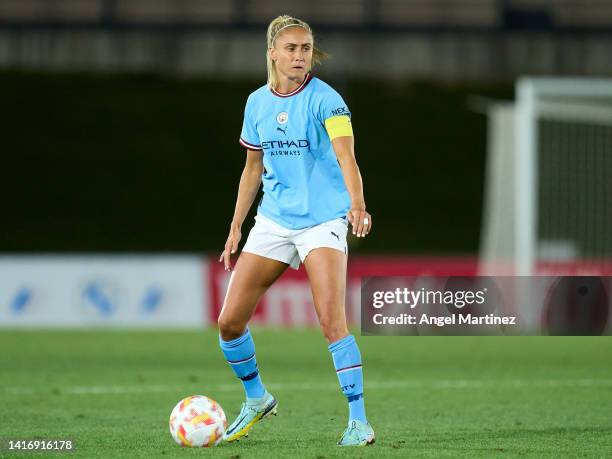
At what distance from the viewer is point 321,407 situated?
8492 mm

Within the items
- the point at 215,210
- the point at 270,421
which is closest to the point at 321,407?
the point at 270,421

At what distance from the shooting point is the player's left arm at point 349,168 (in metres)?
6.04

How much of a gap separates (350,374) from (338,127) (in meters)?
1.20

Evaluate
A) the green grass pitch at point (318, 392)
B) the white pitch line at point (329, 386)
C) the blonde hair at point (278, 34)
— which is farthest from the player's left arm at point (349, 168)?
the white pitch line at point (329, 386)

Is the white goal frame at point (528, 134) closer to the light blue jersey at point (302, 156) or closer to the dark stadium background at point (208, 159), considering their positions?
the dark stadium background at point (208, 159)

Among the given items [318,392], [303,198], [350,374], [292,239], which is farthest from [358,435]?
[318,392]

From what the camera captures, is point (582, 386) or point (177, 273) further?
point (177, 273)

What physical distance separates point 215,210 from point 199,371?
81.4 ft

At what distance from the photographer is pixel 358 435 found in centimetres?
622

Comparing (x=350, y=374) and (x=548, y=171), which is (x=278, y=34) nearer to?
(x=350, y=374)

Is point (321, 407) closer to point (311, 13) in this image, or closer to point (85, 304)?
point (85, 304)

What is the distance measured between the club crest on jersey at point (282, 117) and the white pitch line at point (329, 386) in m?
3.57

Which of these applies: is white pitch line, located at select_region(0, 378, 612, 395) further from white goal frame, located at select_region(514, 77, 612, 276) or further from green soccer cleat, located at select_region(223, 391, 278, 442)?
white goal frame, located at select_region(514, 77, 612, 276)

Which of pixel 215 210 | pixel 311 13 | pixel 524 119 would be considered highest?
pixel 311 13
